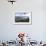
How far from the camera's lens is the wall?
5105 millimetres

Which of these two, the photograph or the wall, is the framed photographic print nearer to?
the photograph

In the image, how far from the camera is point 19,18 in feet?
16.8

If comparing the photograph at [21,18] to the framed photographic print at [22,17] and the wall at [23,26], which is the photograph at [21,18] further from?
the wall at [23,26]

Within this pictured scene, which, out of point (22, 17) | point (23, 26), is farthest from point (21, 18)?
point (23, 26)

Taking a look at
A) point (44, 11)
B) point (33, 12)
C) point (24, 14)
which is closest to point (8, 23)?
point (24, 14)

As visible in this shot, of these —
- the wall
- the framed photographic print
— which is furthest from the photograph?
the wall

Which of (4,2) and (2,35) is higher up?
(4,2)

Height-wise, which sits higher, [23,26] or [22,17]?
[22,17]

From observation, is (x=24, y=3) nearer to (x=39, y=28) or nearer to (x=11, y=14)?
(x=11, y=14)

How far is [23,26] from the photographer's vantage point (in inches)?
203

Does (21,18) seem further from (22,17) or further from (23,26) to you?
(23,26)

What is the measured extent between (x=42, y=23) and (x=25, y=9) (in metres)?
0.90

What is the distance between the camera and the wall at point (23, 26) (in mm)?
5105

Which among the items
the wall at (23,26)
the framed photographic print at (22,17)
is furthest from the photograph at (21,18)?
the wall at (23,26)
